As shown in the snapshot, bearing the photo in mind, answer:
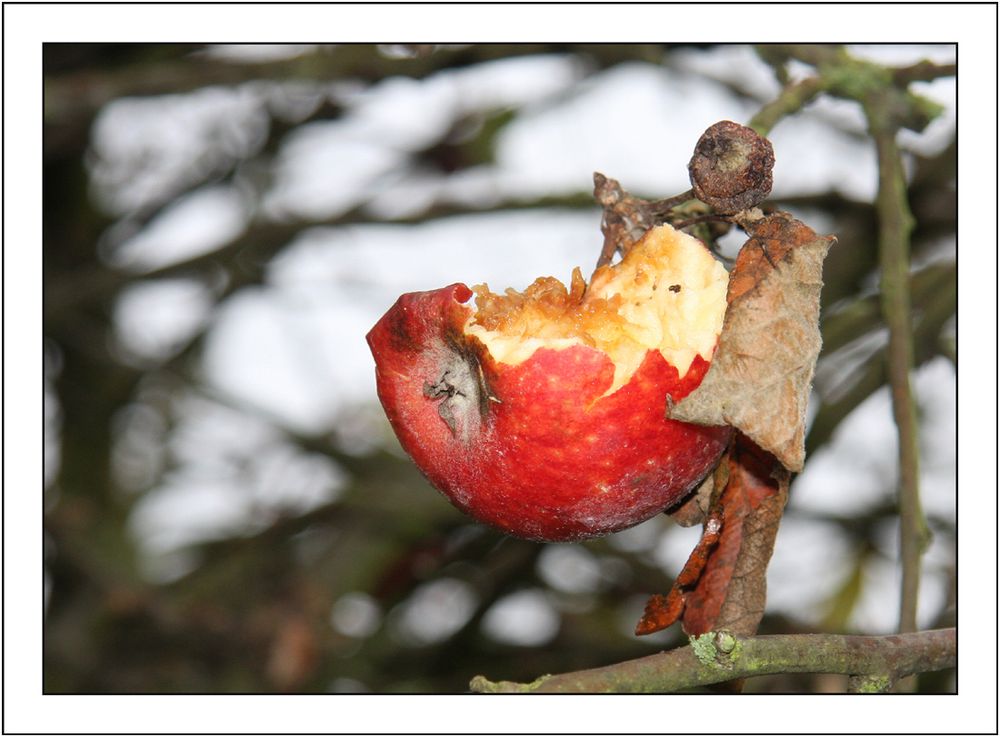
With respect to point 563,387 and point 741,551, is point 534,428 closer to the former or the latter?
point 563,387

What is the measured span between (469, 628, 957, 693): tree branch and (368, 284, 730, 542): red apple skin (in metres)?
0.20

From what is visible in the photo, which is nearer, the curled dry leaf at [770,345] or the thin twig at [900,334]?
the curled dry leaf at [770,345]

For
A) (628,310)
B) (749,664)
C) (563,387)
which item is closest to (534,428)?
(563,387)

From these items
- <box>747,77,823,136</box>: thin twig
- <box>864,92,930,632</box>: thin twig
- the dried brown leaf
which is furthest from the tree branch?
<box>747,77,823,136</box>: thin twig

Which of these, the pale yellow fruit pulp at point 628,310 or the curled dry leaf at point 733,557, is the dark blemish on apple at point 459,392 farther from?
the curled dry leaf at point 733,557

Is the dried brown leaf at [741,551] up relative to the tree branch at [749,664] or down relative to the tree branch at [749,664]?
up

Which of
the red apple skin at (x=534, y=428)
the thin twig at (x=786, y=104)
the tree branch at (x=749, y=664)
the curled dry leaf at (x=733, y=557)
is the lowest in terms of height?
the tree branch at (x=749, y=664)

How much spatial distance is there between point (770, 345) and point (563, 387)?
0.72 feet

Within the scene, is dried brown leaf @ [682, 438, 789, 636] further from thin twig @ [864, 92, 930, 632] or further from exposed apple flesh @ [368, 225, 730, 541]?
thin twig @ [864, 92, 930, 632]

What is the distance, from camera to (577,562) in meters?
3.04

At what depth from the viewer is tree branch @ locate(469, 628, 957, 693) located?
97 centimetres

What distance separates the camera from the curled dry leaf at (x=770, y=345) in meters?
1.10

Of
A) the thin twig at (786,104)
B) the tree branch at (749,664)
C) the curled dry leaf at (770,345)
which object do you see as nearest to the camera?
the tree branch at (749,664)

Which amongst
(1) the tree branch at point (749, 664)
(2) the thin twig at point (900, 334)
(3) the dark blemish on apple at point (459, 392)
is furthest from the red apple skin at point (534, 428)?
(2) the thin twig at point (900, 334)
